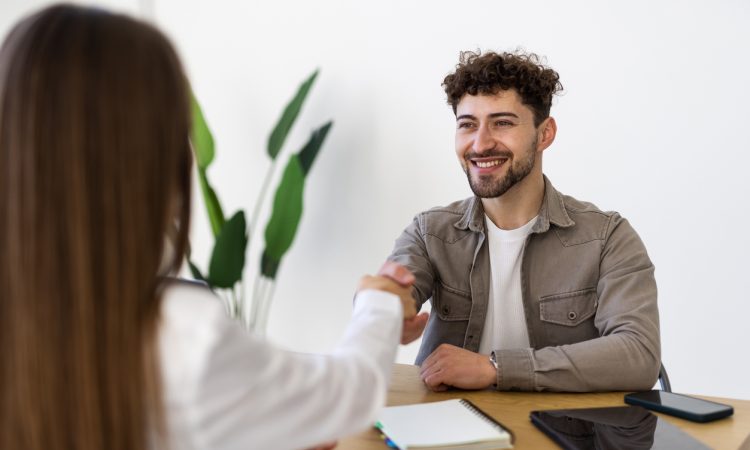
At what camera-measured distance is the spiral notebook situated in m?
1.18

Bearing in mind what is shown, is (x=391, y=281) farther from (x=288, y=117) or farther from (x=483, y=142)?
(x=288, y=117)

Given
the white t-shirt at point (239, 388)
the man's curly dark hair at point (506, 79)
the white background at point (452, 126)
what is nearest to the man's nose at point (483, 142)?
the man's curly dark hair at point (506, 79)

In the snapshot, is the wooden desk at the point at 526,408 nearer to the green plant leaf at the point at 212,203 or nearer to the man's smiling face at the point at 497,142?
the man's smiling face at the point at 497,142

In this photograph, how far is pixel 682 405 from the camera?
141 cm

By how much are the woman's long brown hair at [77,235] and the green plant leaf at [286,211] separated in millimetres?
2057

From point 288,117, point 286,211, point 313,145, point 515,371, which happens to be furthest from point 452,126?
point 515,371

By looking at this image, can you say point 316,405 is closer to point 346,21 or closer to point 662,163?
point 662,163

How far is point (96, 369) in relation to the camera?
749 mm

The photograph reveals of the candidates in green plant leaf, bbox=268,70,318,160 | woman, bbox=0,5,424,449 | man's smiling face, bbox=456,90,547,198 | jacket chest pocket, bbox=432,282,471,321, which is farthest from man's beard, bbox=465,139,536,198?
woman, bbox=0,5,424,449

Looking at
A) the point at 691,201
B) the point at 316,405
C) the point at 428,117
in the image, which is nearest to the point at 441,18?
the point at 428,117

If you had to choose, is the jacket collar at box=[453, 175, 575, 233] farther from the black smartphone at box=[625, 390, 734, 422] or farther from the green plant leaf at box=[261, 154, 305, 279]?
the green plant leaf at box=[261, 154, 305, 279]

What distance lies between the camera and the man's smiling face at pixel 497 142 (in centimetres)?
203

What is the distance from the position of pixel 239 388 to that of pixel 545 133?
1.60 m

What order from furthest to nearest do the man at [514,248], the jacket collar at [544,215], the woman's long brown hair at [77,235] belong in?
the jacket collar at [544,215] < the man at [514,248] < the woman's long brown hair at [77,235]
